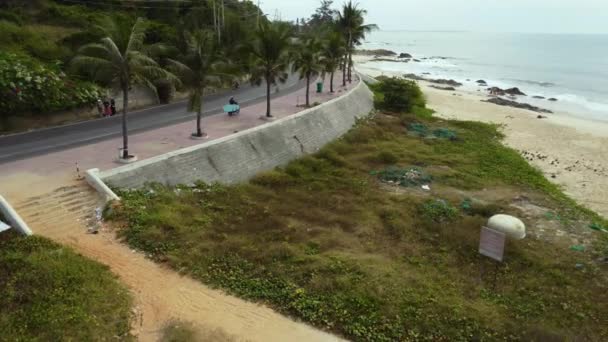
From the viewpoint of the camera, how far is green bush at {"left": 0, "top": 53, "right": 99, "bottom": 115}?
20.2 meters

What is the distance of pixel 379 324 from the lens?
9008 millimetres

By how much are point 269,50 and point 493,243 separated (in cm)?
1659

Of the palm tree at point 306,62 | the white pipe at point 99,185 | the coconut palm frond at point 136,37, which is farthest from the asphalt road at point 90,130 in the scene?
the coconut palm frond at point 136,37

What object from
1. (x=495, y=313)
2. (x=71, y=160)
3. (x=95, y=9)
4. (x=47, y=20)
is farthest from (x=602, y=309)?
(x=95, y=9)

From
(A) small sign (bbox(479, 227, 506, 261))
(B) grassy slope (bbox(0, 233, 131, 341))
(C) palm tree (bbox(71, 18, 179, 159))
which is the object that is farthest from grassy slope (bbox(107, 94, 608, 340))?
(C) palm tree (bbox(71, 18, 179, 159))

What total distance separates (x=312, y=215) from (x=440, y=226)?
14.6 feet

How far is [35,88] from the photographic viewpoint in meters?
21.1

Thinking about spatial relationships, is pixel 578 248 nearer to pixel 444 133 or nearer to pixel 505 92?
pixel 444 133

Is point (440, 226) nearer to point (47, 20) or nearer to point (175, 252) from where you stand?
point (175, 252)

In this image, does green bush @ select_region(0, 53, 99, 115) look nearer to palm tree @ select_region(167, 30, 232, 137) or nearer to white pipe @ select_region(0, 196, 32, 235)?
palm tree @ select_region(167, 30, 232, 137)

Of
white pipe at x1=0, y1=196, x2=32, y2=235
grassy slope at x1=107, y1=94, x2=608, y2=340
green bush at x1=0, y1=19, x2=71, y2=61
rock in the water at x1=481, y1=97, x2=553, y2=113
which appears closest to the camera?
grassy slope at x1=107, y1=94, x2=608, y2=340

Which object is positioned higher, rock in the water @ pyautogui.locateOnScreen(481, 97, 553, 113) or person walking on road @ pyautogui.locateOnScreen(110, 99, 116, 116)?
person walking on road @ pyautogui.locateOnScreen(110, 99, 116, 116)

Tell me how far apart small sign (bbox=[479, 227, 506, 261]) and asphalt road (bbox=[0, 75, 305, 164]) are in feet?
56.1

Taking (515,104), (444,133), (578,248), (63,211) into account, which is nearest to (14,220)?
(63,211)
